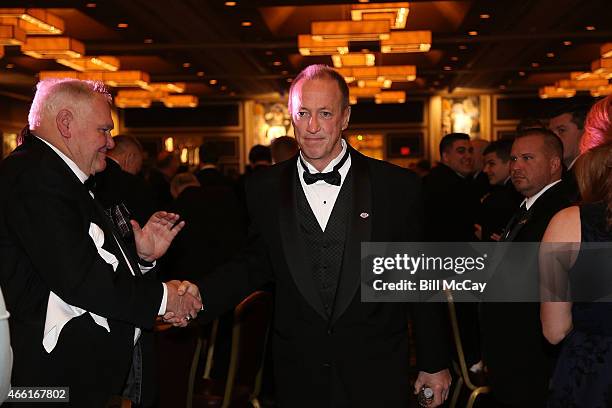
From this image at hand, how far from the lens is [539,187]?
12.6 feet

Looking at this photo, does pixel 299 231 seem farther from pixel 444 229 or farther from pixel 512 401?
pixel 444 229

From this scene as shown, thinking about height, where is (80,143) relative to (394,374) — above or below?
above

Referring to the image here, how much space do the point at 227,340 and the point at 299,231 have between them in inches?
68.6

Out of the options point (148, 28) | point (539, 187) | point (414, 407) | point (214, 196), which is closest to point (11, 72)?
point (148, 28)

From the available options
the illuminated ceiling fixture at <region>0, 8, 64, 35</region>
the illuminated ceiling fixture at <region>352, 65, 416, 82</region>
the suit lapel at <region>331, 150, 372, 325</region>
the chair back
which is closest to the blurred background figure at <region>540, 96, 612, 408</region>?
the suit lapel at <region>331, 150, 372, 325</region>

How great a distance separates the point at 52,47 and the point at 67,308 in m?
10.2

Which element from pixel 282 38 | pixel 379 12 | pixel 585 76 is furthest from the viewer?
pixel 585 76

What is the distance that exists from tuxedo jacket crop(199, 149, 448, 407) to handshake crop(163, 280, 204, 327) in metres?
0.35

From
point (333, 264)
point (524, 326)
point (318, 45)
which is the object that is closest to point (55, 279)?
point (333, 264)

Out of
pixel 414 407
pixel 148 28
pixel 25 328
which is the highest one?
pixel 148 28

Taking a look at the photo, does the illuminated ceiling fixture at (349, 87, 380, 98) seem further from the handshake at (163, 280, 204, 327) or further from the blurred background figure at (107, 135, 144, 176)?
the handshake at (163, 280, 204, 327)

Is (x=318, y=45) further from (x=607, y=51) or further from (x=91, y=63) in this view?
(x=607, y=51)

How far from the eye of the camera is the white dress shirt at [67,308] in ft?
7.96

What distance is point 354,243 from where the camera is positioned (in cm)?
274
